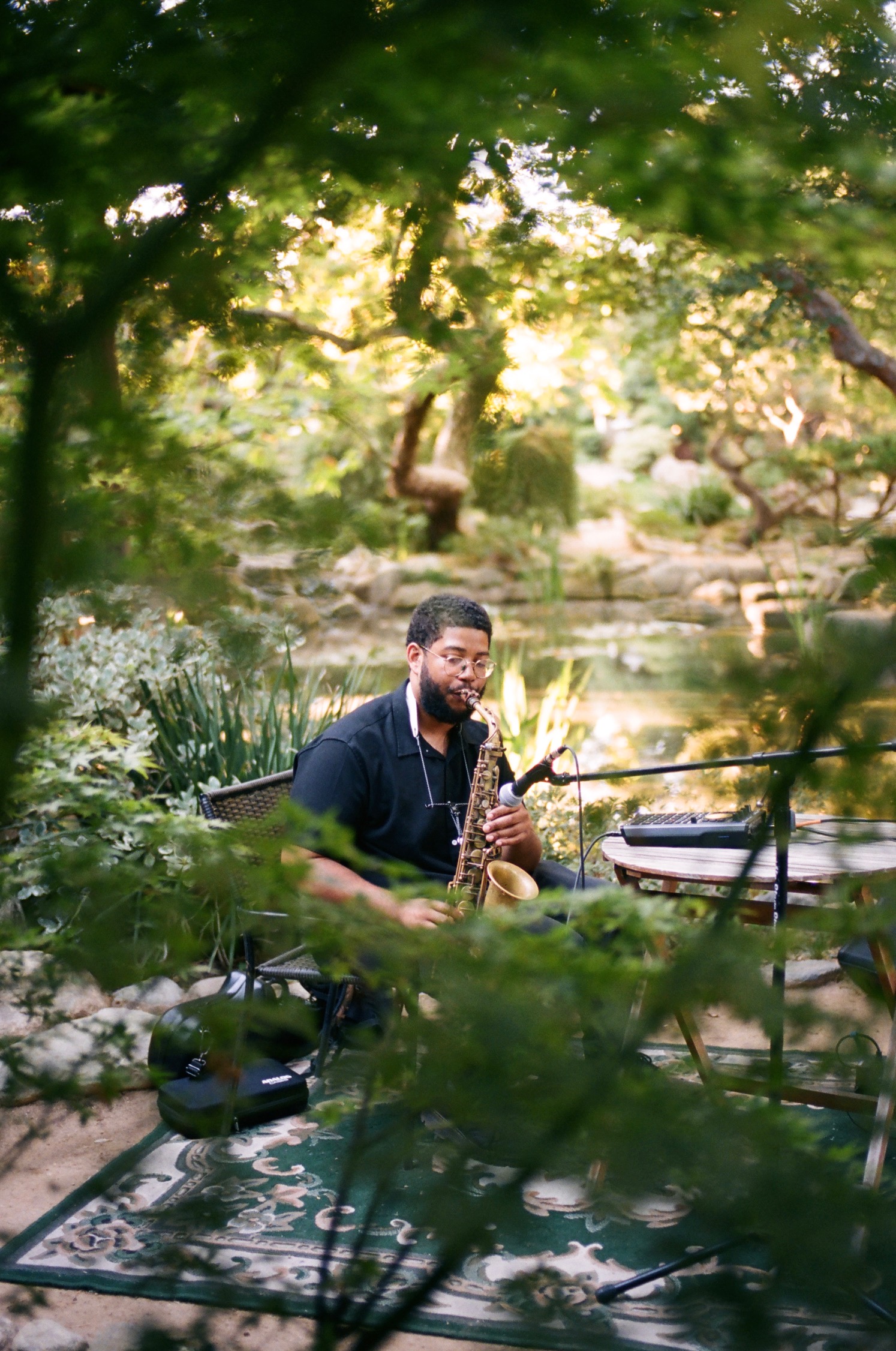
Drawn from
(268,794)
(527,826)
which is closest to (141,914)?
(527,826)

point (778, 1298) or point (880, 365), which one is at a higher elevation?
point (880, 365)

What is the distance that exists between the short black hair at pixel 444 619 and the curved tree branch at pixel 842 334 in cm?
379

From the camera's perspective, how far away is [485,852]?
3.05 m

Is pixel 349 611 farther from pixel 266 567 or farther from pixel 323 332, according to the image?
pixel 266 567

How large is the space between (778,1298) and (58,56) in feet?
3.82

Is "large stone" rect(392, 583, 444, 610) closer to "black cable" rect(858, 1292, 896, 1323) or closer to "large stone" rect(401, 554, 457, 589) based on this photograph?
"large stone" rect(401, 554, 457, 589)

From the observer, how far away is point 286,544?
110cm

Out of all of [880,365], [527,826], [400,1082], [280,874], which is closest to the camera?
[400,1082]

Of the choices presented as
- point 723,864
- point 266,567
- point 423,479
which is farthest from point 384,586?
point 266,567

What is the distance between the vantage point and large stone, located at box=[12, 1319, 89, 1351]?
6.97 ft

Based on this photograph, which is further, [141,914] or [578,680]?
[578,680]

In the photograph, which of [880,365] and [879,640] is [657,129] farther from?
[880,365]

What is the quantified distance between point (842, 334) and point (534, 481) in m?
1.99

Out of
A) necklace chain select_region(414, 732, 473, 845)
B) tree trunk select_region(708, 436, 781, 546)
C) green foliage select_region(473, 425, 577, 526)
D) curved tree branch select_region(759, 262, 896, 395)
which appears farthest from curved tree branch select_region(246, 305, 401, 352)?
tree trunk select_region(708, 436, 781, 546)
